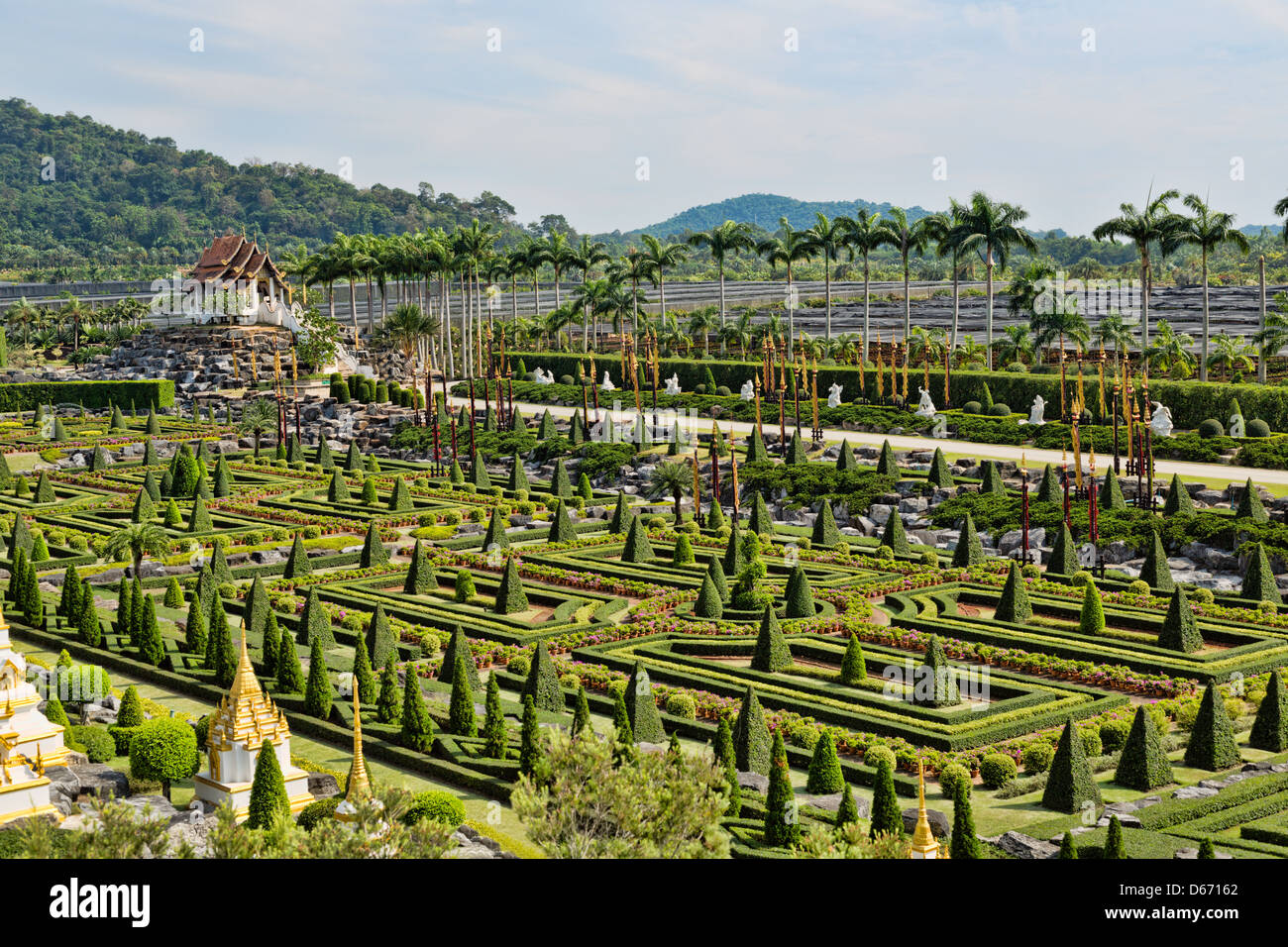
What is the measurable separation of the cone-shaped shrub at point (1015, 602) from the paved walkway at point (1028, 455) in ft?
59.7

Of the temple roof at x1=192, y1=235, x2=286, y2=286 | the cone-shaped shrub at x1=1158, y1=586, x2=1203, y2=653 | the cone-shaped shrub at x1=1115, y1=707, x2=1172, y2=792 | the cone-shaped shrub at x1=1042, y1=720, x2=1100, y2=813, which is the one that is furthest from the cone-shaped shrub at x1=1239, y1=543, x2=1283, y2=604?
the temple roof at x1=192, y1=235, x2=286, y2=286

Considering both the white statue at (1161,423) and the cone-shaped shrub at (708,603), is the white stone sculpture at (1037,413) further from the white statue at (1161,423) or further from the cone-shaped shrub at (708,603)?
the cone-shaped shrub at (708,603)

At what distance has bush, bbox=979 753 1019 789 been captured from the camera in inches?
1142

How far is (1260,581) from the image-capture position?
43156mm

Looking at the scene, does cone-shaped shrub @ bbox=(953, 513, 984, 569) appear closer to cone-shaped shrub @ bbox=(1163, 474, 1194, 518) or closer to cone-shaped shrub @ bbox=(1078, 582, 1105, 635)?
cone-shaped shrub @ bbox=(1163, 474, 1194, 518)

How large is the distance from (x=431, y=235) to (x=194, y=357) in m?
20.0

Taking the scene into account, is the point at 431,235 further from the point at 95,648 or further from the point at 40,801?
the point at 40,801

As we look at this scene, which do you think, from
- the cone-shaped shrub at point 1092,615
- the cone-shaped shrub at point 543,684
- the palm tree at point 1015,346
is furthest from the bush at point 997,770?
the palm tree at point 1015,346

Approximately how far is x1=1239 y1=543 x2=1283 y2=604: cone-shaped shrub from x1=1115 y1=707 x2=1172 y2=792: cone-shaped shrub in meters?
16.5

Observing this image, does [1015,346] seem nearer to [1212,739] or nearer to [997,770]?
[1212,739]

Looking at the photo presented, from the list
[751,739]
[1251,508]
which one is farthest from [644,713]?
[1251,508]

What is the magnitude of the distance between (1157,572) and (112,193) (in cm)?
16946

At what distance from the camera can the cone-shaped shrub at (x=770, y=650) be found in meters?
36.8
